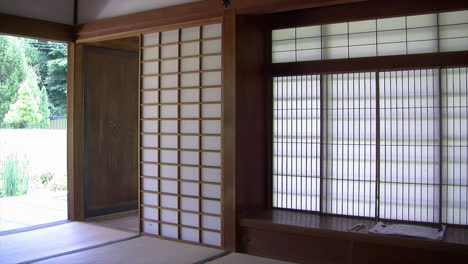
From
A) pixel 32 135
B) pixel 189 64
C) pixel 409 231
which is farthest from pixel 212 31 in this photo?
pixel 32 135

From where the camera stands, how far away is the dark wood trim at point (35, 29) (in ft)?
16.9

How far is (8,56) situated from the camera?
39.3 ft

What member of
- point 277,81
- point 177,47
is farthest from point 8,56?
point 277,81

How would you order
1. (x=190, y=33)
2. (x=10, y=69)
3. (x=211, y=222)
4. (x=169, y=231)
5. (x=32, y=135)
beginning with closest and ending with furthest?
(x=211, y=222) → (x=190, y=33) → (x=169, y=231) → (x=32, y=135) → (x=10, y=69)

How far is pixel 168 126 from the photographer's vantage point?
4953mm

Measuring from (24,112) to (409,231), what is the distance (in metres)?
10.2

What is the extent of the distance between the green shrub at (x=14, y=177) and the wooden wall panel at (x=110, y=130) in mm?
3539

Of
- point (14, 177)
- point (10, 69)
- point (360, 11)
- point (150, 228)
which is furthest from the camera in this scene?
point (10, 69)

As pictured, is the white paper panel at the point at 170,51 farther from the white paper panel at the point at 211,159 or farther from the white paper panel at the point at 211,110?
the white paper panel at the point at 211,159

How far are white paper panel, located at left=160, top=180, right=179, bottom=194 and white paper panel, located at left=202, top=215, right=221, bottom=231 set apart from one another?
1.56 ft

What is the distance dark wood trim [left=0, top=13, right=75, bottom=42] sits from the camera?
5145 millimetres

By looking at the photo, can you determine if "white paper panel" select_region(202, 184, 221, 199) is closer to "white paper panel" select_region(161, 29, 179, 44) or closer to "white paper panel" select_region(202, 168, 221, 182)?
"white paper panel" select_region(202, 168, 221, 182)

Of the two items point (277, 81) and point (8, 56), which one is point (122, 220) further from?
point (8, 56)

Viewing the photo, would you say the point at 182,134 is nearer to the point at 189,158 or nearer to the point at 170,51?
the point at 189,158
